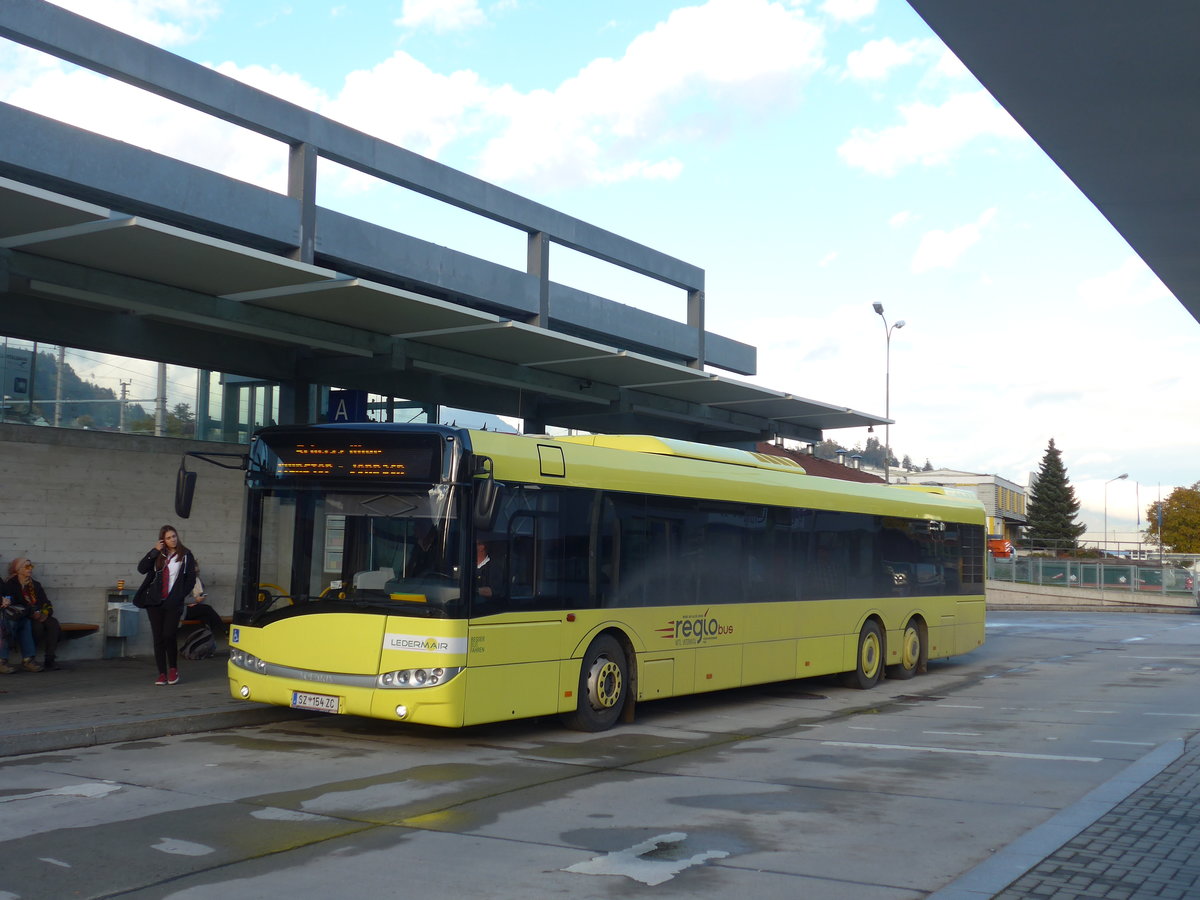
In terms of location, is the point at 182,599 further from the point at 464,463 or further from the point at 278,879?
the point at 278,879

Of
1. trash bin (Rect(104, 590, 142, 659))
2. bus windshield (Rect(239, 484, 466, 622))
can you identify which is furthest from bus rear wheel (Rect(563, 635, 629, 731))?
trash bin (Rect(104, 590, 142, 659))

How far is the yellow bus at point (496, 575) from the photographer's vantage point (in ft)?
34.2

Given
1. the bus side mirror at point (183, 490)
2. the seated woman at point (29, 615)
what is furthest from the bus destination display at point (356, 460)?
the seated woman at point (29, 615)

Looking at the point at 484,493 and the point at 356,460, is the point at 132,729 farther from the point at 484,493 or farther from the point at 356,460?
the point at 484,493

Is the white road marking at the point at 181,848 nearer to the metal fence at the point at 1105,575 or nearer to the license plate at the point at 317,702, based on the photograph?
the license plate at the point at 317,702

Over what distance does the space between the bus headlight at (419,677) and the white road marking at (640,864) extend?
339 cm

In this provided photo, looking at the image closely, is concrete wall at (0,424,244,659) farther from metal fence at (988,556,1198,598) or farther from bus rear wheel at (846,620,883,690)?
metal fence at (988,556,1198,598)

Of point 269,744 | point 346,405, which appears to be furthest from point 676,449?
point 346,405

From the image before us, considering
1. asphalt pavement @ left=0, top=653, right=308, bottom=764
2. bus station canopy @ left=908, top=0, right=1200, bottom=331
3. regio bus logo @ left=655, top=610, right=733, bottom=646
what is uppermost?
bus station canopy @ left=908, top=0, right=1200, bottom=331

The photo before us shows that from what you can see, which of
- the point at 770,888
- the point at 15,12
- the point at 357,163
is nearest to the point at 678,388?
the point at 357,163

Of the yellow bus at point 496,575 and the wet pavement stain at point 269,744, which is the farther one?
the yellow bus at point 496,575

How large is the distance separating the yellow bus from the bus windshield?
2cm

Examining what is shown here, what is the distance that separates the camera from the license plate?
10438 millimetres

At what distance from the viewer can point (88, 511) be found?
1545 cm
